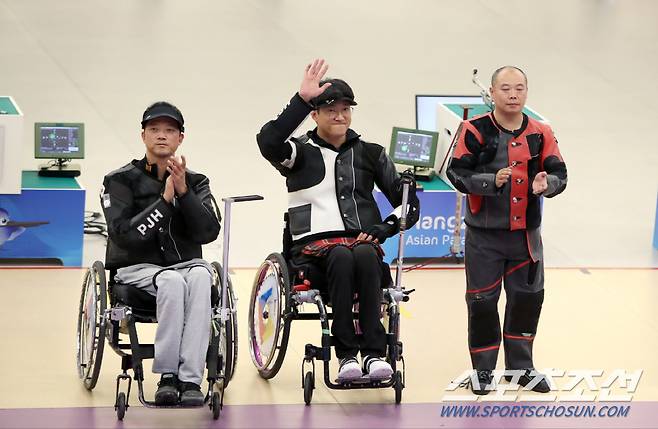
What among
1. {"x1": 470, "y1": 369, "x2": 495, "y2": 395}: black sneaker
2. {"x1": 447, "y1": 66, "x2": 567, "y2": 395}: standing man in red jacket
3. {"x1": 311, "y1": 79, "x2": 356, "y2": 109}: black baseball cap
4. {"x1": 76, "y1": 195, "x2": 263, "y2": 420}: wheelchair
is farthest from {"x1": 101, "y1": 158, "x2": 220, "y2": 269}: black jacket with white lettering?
{"x1": 470, "y1": 369, "x2": 495, "y2": 395}: black sneaker

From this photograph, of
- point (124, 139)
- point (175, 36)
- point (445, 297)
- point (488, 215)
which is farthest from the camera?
point (175, 36)

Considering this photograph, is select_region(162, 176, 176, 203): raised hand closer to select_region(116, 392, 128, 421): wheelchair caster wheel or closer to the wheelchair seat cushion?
the wheelchair seat cushion

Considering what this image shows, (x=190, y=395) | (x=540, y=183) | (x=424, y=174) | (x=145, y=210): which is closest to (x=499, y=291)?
(x=540, y=183)

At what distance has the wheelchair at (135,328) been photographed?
6148mm

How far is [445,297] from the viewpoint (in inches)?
337

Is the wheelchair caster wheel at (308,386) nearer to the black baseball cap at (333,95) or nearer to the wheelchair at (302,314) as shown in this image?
the wheelchair at (302,314)

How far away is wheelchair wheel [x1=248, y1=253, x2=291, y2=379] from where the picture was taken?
A: 655 centimetres

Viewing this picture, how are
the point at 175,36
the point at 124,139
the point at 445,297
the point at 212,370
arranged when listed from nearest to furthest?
the point at 212,370 < the point at 445,297 < the point at 124,139 < the point at 175,36

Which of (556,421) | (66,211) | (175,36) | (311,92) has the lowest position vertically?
(556,421)

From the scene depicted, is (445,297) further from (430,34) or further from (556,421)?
(430,34)

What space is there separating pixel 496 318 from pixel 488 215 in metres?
0.51

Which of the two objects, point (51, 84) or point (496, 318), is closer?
point (496, 318)

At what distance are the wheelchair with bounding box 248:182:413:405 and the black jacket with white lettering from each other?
0.45 m

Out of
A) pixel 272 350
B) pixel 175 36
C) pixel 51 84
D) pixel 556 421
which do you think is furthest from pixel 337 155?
pixel 175 36
